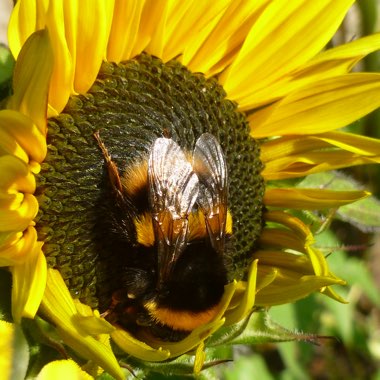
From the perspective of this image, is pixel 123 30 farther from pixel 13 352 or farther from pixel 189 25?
pixel 13 352

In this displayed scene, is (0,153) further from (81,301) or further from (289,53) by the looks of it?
(289,53)

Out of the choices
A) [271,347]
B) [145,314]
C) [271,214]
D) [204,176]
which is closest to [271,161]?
[271,214]

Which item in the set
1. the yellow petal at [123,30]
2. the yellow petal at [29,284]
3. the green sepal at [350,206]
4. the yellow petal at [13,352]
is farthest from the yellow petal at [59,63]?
the green sepal at [350,206]

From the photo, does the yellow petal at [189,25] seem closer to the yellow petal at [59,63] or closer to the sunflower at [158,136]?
the sunflower at [158,136]

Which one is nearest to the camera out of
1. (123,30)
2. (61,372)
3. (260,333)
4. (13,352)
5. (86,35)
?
(61,372)

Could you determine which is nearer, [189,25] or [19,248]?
[19,248]

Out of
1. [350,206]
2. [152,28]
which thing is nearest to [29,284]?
[152,28]
